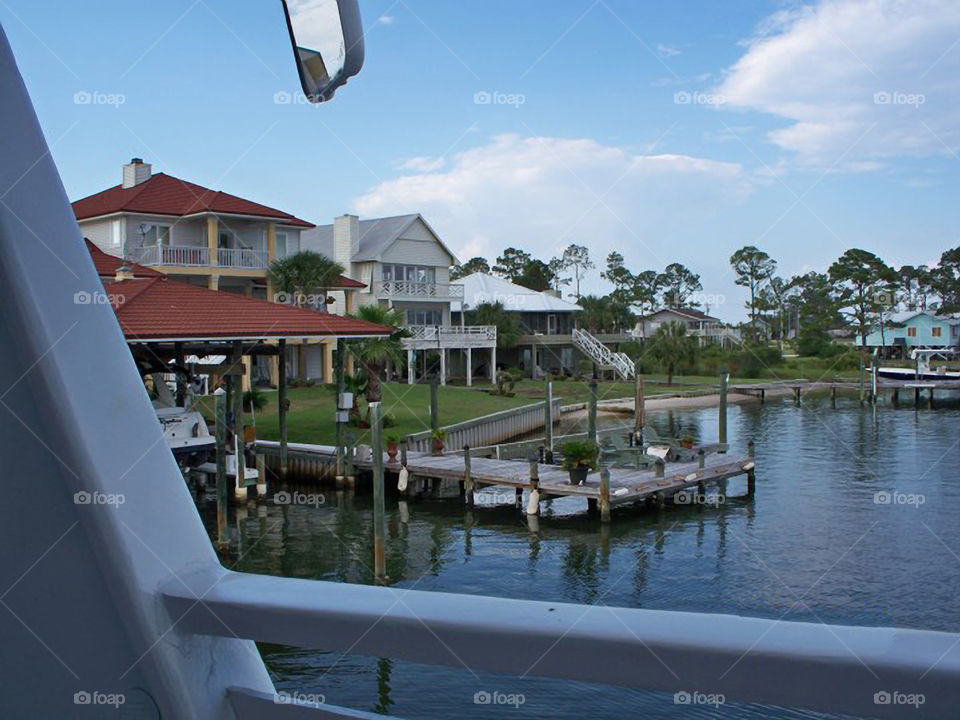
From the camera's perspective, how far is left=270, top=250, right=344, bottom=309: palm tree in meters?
38.2

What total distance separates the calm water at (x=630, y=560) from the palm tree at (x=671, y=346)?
101 ft

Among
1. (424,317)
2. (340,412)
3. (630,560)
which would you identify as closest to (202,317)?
(340,412)

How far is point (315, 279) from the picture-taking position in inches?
1517

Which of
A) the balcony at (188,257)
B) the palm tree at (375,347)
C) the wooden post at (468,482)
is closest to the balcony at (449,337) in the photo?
the balcony at (188,257)

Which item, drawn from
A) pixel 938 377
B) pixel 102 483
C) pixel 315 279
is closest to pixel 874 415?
pixel 938 377

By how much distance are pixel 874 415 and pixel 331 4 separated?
165 ft

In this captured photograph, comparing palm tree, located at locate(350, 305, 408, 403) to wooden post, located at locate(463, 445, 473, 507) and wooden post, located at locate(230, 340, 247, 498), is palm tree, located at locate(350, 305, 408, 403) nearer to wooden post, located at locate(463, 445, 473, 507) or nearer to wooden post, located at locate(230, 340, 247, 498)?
wooden post, located at locate(230, 340, 247, 498)

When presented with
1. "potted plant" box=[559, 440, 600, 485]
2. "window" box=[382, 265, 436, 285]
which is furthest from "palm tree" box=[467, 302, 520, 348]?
"potted plant" box=[559, 440, 600, 485]

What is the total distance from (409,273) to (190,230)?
13984 mm

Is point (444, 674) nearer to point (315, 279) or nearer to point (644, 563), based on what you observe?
point (644, 563)

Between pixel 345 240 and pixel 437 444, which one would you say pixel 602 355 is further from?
pixel 437 444

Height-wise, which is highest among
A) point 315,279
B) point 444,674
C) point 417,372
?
point 315,279

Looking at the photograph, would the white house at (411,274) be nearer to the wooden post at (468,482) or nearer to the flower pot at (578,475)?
the wooden post at (468,482)

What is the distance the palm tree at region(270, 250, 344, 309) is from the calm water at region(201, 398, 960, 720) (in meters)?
15.7
